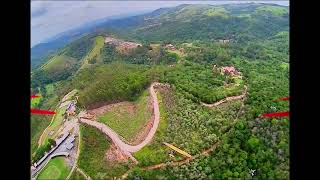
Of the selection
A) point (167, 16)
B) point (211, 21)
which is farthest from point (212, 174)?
point (211, 21)

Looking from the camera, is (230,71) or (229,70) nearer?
(230,71)

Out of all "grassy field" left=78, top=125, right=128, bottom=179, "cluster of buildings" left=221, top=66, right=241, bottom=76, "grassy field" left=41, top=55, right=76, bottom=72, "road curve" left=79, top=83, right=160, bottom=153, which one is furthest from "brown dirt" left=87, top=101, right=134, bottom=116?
"cluster of buildings" left=221, top=66, right=241, bottom=76

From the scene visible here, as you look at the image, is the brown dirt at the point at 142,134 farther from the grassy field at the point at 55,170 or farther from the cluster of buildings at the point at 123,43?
the cluster of buildings at the point at 123,43

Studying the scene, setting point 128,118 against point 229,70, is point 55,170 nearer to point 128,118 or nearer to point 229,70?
point 128,118

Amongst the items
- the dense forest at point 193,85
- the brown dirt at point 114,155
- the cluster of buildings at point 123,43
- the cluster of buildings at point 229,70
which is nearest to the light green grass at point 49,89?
the dense forest at point 193,85

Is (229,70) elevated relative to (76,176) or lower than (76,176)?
elevated

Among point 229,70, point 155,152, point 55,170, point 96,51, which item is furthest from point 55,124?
point 229,70
